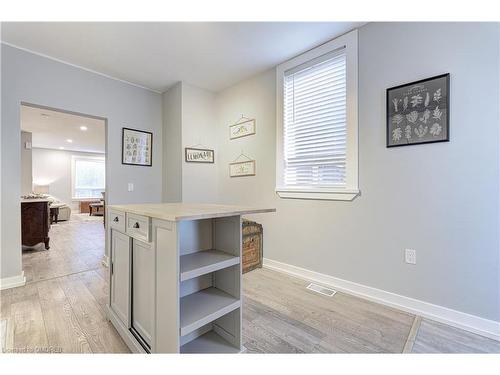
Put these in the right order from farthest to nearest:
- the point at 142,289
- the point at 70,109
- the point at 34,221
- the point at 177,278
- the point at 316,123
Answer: the point at 34,221
the point at 70,109
the point at 316,123
the point at 142,289
the point at 177,278

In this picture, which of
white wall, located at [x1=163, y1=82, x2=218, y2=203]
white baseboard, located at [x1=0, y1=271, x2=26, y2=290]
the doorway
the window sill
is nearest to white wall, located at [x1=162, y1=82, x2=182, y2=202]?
white wall, located at [x1=163, y1=82, x2=218, y2=203]

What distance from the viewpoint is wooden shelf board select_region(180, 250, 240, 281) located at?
1.18 m

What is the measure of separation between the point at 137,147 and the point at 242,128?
61.9 inches

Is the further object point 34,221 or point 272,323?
point 34,221

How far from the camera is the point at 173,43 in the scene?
2.37m

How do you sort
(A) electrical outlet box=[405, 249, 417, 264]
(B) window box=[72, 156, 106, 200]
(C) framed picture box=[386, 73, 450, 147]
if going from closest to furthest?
(C) framed picture box=[386, 73, 450, 147] < (A) electrical outlet box=[405, 249, 417, 264] < (B) window box=[72, 156, 106, 200]

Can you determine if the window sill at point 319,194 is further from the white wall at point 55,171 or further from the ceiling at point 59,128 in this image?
the white wall at point 55,171

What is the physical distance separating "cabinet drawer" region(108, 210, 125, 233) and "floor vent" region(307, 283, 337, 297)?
1824 mm

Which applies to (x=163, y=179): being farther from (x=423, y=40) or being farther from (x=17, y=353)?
(x=423, y=40)

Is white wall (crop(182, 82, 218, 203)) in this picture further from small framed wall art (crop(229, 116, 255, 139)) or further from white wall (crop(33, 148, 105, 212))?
white wall (crop(33, 148, 105, 212))

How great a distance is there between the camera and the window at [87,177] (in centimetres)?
919

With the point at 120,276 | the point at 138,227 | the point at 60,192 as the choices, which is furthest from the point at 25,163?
the point at 138,227

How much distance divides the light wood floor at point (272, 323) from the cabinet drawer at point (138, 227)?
73 cm

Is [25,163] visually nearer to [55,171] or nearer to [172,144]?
[172,144]
